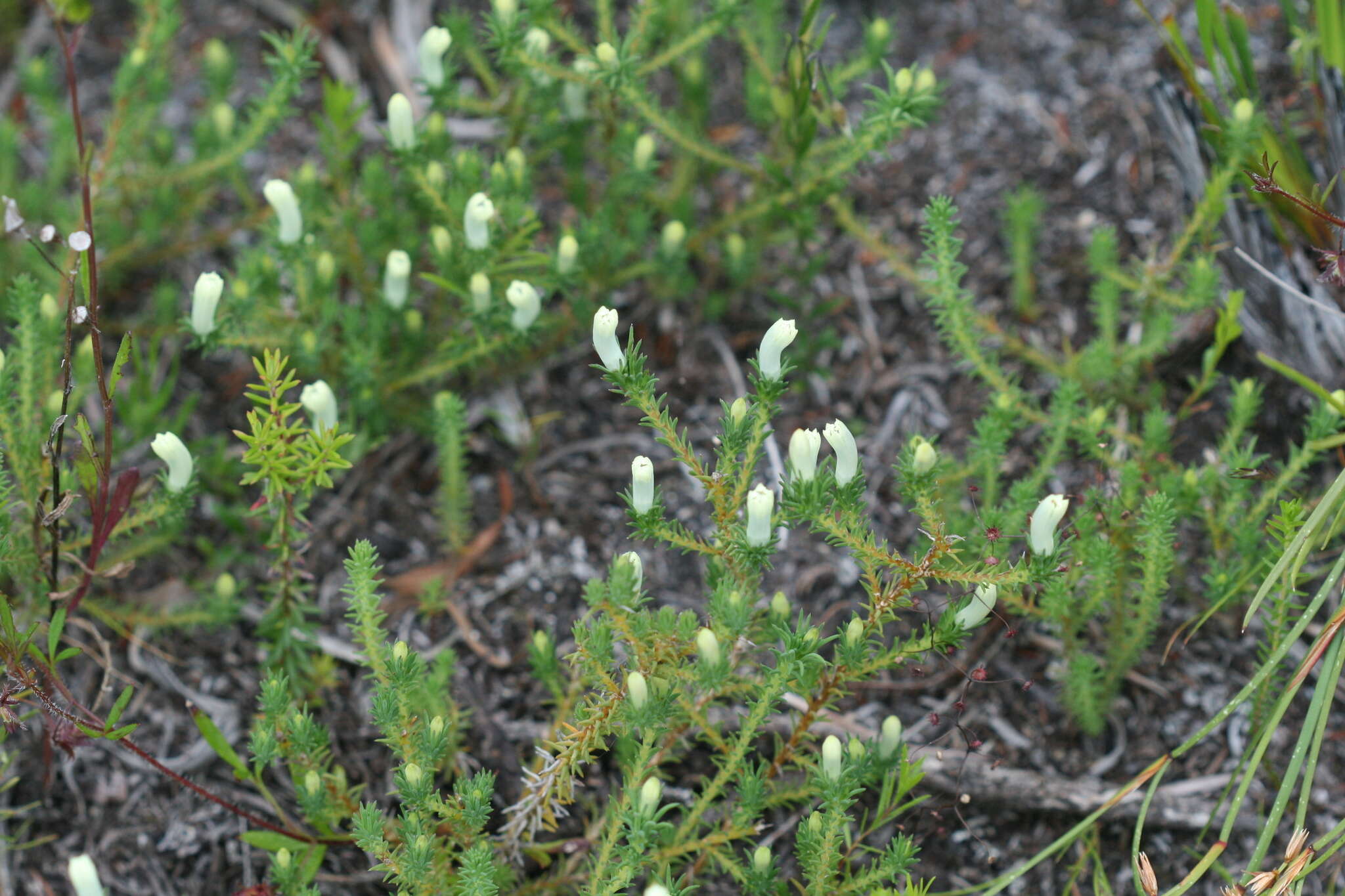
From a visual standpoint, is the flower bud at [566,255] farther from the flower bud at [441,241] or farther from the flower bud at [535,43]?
the flower bud at [535,43]

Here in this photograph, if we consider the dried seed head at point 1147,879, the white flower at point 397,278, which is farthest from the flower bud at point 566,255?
the dried seed head at point 1147,879

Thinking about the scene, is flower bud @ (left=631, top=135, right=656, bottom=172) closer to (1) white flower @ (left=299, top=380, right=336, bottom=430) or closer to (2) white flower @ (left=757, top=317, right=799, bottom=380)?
(2) white flower @ (left=757, top=317, right=799, bottom=380)

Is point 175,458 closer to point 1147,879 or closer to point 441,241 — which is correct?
point 441,241

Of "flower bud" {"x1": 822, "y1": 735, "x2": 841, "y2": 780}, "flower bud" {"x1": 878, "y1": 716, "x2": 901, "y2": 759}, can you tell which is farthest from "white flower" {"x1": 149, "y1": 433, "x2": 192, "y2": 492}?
"flower bud" {"x1": 878, "y1": 716, "x2": 901, "y2": 759}

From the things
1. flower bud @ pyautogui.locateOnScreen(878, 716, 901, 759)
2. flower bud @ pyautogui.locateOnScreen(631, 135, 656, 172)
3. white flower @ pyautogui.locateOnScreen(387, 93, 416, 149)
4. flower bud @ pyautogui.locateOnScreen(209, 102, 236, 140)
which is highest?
white flower @ pyautogui.locateOnScreen(387, 93, 416, 149)

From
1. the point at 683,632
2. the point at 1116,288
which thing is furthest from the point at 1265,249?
the point at 683,632
